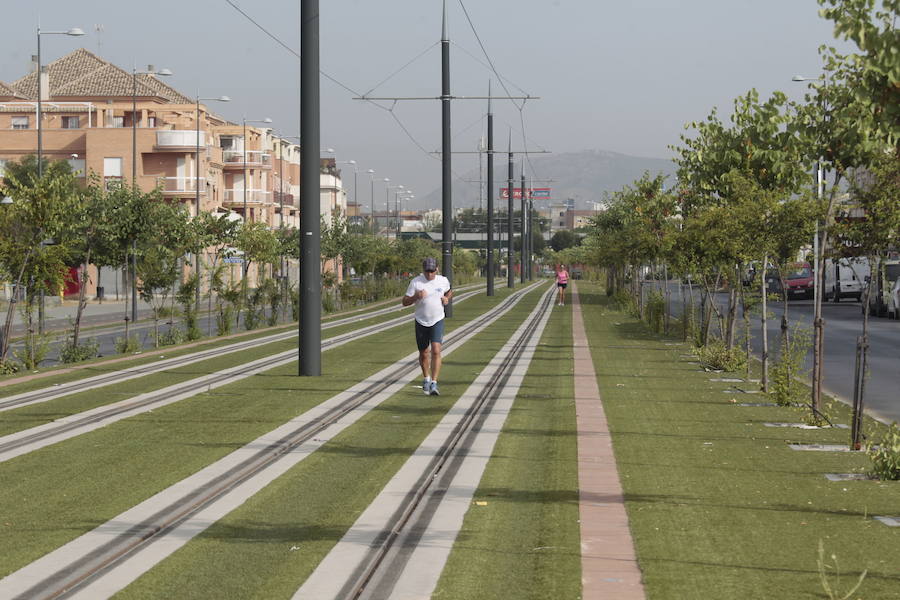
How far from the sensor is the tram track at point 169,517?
651 cm

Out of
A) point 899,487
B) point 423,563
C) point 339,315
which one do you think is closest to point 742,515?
point 899,487

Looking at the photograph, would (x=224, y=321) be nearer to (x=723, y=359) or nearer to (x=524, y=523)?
(x=723, y=359)

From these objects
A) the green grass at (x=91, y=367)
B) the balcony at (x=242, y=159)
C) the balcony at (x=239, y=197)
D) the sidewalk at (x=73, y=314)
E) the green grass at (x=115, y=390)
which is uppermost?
the balcony at (x=242, y=159)

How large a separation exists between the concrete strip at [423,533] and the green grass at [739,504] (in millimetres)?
A: 1100

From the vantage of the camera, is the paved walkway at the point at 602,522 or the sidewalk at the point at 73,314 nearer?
the paved walkway at the point at 602,522

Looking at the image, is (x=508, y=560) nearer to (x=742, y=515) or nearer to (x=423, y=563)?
(x=423, y=563)

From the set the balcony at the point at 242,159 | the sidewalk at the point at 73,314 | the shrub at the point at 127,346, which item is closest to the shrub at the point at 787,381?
the shrub at the point at 127,346

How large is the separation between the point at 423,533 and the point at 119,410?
7.36 metres

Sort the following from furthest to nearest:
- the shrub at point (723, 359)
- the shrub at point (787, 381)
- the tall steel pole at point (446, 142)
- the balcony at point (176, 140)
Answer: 1. the balcony at point (176, 140)
2. the tall steel pole at point (446, 142)
3. the shrub at point (723, 359)
4. the shrub at point (787, 381)

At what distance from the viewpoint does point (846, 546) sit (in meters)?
7.36

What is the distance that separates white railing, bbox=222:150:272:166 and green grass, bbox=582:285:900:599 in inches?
3193

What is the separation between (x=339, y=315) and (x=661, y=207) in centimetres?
1742

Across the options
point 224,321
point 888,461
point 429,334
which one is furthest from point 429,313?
point 224,321

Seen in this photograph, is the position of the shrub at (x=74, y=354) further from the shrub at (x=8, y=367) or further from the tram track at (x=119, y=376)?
the shrub at (x=8, y=367)
